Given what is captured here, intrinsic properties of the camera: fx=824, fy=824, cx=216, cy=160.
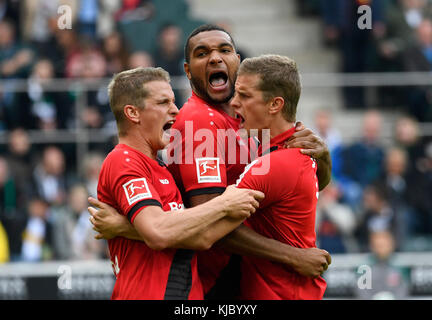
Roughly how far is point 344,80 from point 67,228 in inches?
192

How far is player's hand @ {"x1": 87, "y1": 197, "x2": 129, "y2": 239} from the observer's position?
5035 millimetres

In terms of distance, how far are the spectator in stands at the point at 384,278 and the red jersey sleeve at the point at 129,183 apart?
18.7ft

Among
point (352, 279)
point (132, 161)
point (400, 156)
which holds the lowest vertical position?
point (352, 279)

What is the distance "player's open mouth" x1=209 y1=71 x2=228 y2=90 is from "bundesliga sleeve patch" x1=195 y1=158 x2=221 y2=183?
0.64m

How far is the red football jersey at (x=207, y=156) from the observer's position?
516 centimetres

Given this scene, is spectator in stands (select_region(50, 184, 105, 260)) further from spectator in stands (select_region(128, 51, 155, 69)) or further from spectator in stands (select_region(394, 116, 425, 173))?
spectator in stands (select_region(394, 116, 425, 173))

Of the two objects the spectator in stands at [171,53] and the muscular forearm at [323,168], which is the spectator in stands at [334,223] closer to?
the spectator in stands at [171,53]

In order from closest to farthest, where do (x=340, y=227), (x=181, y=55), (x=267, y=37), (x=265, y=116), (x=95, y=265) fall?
(x=265, y=116)
(x=95, y=265)
(x=340, y=227)
(x=181, y=55)
(x=267, y=37)

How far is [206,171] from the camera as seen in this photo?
5.14m

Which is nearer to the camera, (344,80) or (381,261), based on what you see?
(381,261)

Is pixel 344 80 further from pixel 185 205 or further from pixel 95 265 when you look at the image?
pixel 185 205

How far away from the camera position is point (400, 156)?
11.4 meters

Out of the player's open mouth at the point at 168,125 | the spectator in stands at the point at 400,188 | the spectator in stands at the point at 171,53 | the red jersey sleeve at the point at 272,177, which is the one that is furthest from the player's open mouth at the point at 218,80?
the spectator in stands at the point at 171,53

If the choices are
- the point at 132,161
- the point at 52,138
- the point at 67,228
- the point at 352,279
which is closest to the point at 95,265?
the point at 67,228
